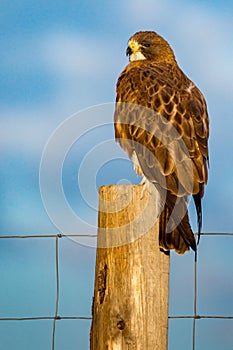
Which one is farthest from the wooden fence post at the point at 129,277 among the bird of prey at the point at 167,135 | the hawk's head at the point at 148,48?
the hawk's head at the point at 148,48

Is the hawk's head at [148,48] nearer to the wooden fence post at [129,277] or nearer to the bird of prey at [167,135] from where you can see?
the bird of prey at [167,135]

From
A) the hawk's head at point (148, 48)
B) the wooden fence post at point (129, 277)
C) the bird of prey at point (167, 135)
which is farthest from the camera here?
the hawk's head at point (148, 48)

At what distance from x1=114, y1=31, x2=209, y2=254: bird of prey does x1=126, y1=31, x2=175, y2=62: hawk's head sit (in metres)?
0.22

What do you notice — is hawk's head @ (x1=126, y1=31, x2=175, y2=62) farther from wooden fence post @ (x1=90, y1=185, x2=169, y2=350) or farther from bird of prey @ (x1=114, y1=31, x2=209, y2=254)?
wooden fence post @ (x1=90, y1=185, x2=169, y2=350)

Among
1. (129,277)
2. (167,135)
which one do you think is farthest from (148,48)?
(129,277)

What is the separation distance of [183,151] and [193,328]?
Answer: 5.46 feet

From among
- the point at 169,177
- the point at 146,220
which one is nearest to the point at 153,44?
the point at 169,177

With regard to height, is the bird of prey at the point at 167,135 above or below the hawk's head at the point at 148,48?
below

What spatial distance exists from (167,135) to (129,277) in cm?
130

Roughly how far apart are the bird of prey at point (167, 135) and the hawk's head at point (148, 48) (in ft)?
0.72

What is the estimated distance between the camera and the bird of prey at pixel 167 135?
4.59 meters

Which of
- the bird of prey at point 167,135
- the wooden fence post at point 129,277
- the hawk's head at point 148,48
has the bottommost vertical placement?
the wooden fence post at point 129,277

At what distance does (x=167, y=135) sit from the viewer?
514cm

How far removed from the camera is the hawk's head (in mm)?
6770
